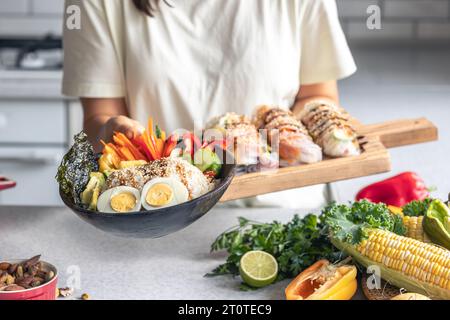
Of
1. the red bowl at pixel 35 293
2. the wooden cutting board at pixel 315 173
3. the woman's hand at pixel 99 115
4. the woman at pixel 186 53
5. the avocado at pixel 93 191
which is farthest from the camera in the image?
the woman at pixel 186 53

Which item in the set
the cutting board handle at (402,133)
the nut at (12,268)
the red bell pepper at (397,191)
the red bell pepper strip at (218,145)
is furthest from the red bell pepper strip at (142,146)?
the red bell pepper at (397,191)

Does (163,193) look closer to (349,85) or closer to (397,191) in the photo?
(397,191)

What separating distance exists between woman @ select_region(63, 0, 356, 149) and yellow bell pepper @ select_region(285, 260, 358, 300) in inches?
26.2

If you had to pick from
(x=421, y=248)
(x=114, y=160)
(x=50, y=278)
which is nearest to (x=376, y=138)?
(x=421, y=248)

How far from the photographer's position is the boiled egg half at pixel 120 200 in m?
1.21

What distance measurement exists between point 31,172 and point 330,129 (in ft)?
4.72

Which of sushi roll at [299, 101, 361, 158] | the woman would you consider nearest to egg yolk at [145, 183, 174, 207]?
sushi roll at [299, 101, 361, 158]

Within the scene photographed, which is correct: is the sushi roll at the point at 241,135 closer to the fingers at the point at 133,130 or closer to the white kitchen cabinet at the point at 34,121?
the fingers at the point at 133,130

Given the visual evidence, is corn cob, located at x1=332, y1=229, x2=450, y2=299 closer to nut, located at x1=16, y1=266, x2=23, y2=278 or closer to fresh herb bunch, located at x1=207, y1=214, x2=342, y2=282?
fresh herb bunch, located at x1=207, y1=214, x2=342, y2=282

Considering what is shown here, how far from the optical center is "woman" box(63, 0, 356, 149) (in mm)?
1813

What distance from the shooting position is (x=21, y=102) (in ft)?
8.58

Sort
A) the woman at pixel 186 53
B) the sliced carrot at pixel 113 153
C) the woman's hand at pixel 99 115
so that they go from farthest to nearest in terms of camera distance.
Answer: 1. the woman at pixel 186 53
2. the woman's hand at pixel 99 115
3. the sliced carrot at pixel 113 153

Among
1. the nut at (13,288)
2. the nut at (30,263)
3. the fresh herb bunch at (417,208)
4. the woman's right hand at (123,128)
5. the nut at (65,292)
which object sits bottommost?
the nut at (65,292)

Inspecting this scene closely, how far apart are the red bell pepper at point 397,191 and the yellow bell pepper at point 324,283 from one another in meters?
0.59
